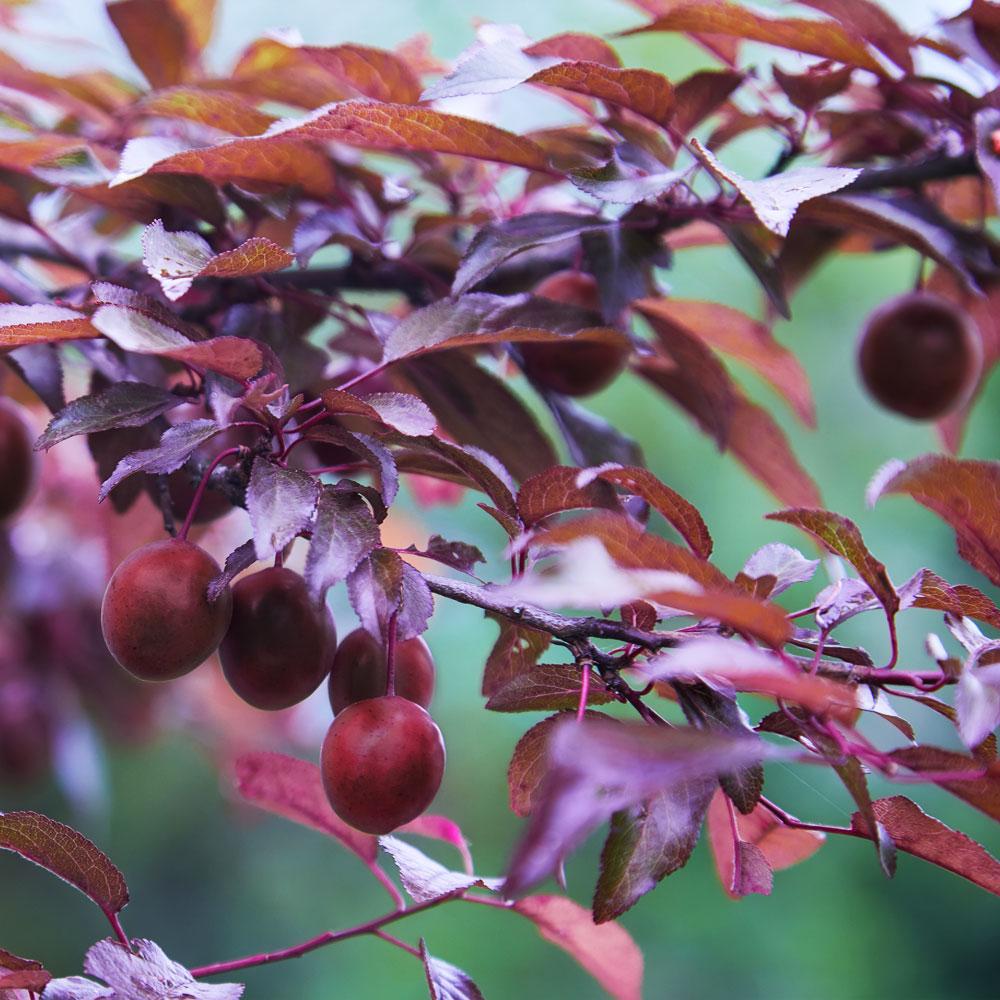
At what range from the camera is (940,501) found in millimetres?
349

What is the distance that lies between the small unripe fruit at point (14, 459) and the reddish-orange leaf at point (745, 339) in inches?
13.5

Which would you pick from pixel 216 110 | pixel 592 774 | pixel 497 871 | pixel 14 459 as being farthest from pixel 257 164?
pixel 497 871

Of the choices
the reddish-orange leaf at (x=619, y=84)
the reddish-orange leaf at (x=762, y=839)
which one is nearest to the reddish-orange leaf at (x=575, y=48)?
the reddish-orange leaf at (x=619, y=84)

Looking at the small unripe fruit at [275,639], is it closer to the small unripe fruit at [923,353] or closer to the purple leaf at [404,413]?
the purple leaf at [404,413]

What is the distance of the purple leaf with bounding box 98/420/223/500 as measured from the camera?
349 mm

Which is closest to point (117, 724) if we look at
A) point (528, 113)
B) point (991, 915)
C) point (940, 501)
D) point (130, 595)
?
point (528, 113)

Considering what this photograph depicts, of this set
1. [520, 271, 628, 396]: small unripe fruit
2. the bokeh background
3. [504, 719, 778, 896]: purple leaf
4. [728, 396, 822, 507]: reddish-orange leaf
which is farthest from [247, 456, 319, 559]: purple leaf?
the bokeh background

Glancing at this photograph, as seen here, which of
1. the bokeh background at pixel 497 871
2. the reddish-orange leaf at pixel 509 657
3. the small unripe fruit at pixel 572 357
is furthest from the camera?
the bokeh background at pixel 497 871

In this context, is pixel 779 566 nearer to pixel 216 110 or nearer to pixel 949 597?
pixel 949 597

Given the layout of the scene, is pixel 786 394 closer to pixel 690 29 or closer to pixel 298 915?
pixel 690 29

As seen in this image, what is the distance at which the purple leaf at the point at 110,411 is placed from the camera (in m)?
0.37

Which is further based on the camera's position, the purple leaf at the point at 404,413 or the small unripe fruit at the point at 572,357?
the small unripe fruit at the point at 572,357

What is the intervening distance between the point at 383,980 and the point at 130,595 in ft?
5.17

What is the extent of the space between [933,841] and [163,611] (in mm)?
272
